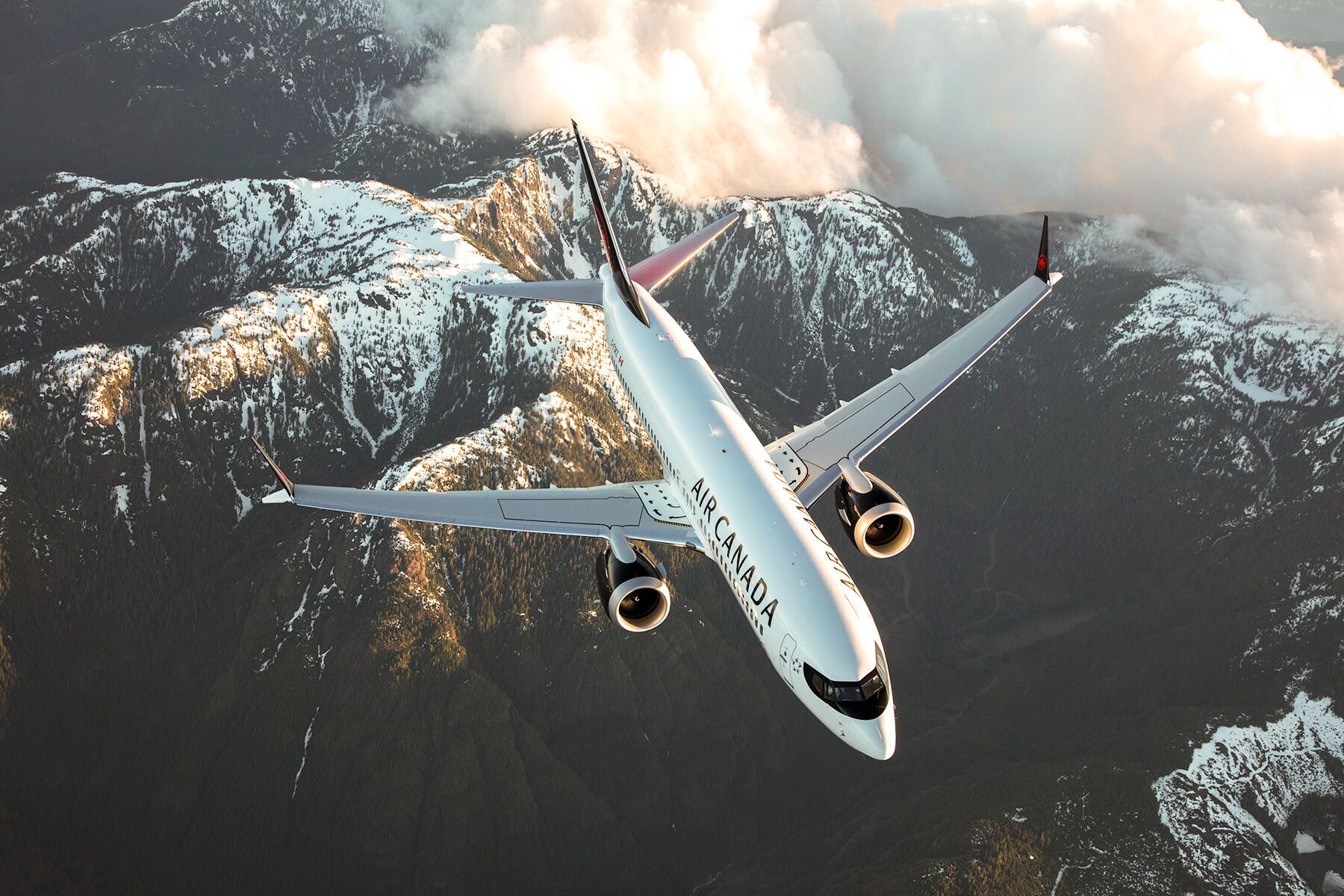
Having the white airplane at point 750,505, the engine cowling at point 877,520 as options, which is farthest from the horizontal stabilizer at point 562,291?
the engine cowling at point 877,520

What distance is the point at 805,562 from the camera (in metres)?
45.0

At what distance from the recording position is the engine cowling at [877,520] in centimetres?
5341

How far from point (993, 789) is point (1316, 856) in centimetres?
6631

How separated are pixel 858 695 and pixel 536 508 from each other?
2823 centimetres

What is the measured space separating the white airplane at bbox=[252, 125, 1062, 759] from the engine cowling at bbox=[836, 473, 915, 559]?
→ 108 millimetres

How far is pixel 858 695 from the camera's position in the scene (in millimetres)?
40438

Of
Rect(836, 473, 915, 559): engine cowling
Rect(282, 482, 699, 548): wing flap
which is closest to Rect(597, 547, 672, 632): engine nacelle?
Rect(282, 482, 699, 548): wing flap

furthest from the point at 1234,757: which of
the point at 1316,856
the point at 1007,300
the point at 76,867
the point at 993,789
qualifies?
the point at 76,867

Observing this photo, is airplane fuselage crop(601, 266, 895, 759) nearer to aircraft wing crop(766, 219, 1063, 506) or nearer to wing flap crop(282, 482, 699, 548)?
wing flap crop(282, 482, 699, 548)

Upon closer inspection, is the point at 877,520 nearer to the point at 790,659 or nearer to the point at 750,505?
the point at 750,505

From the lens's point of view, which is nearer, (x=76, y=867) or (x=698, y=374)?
(x=698, y=374)

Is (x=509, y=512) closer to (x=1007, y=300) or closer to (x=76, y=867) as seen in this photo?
(x=1007, y=300)

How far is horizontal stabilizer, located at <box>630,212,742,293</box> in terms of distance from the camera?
8744cm

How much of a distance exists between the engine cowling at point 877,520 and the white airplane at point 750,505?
108 mm
